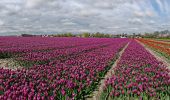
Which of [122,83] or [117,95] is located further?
[122,83]

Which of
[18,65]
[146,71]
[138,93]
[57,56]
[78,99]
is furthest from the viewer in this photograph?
[57,56]

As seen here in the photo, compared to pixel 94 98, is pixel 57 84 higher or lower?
higher

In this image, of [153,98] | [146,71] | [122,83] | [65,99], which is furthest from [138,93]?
[146,71]

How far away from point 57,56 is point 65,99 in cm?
1023

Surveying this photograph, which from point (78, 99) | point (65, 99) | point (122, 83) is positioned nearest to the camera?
point (65, 99)

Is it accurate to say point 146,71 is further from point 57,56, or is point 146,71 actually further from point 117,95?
point 57,56

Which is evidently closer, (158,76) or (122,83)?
(122,83)

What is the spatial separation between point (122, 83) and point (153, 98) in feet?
4.93

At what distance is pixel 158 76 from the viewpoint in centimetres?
895

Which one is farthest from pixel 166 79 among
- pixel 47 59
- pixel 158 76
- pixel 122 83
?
pixel 47 59

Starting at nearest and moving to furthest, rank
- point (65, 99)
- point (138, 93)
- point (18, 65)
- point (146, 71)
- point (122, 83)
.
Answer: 1. point (65, 99)
2. point (138, 93)
3. point (122, 83)
4. point (146, 71)
5. point (18, 65)

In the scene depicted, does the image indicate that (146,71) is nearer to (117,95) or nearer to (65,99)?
(117,95)

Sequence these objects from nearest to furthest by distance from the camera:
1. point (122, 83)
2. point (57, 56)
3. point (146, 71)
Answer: point (122, 83) < point (146, 71) < point (57, 56)

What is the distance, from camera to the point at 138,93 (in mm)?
6727
